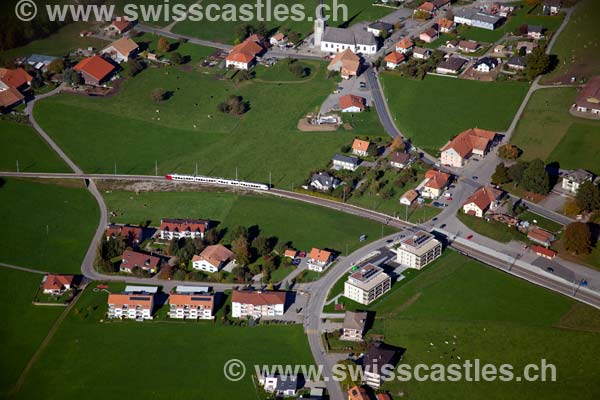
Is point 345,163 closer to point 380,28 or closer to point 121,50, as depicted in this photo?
point 380,28

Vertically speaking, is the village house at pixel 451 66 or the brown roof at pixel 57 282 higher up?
the village house at pixel 451 66

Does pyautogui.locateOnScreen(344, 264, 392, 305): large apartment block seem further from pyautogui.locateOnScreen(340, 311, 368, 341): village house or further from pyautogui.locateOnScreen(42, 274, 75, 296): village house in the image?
pyautogui.locateOnScreen(42, 274, 75, 296): village house

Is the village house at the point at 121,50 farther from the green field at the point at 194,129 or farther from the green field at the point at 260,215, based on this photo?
the green field at the point at 260,215

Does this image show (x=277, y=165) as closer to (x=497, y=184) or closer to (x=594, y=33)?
(x=497, y=184)

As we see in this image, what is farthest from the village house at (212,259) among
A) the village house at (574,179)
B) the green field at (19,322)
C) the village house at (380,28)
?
the village house at (380,28)

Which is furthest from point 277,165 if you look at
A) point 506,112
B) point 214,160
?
point 506,112

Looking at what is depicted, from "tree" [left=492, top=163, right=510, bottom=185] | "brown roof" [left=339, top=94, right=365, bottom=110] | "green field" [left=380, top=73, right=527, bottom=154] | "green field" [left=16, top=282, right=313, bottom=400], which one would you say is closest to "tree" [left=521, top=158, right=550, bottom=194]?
"tree" [left=492, top=163, right=510, bottom=185]

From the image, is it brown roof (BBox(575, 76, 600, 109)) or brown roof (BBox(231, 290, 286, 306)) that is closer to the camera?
brown roof (BBox(231, 290, 286, 306))
